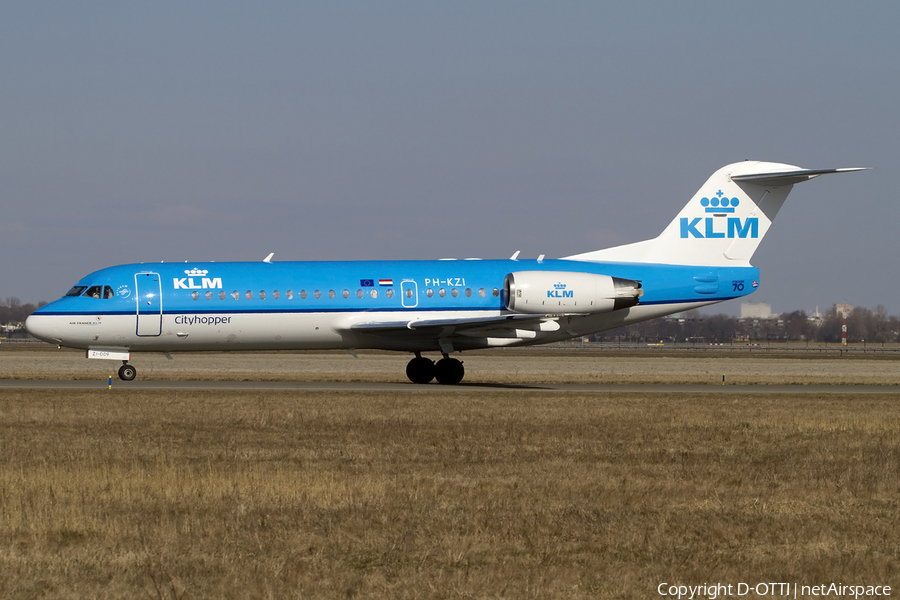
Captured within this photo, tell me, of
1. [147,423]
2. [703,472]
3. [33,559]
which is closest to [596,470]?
[703,472]

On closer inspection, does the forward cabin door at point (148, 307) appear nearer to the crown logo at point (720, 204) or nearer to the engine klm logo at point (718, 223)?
the engine klm logo at point (718, 223)

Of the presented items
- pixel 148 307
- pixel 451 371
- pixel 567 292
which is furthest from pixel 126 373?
pixel 567 292

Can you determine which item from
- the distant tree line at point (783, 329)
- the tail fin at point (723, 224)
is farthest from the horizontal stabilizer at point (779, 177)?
the distant tree line at point (783, 329)

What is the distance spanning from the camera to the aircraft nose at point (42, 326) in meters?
32.1

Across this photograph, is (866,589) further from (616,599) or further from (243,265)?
(243,265)

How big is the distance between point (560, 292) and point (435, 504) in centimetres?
2212

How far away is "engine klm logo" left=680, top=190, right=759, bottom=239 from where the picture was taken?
35688mm

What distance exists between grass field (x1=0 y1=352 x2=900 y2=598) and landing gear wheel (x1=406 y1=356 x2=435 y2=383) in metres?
13.8

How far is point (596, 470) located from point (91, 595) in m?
7.76

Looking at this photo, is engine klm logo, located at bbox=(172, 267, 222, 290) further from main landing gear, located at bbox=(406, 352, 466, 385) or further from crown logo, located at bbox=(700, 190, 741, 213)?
crown logo, located at bbox=(700, 190, 741, 213)

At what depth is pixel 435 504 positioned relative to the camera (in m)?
11.1

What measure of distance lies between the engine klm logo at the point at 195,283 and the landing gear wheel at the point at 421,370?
6.97m

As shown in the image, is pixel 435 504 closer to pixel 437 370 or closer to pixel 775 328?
pixel 437 370

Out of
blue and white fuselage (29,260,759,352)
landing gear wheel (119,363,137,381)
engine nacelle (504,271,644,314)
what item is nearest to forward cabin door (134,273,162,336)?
blue and white fuselage (29,260,759,352)
